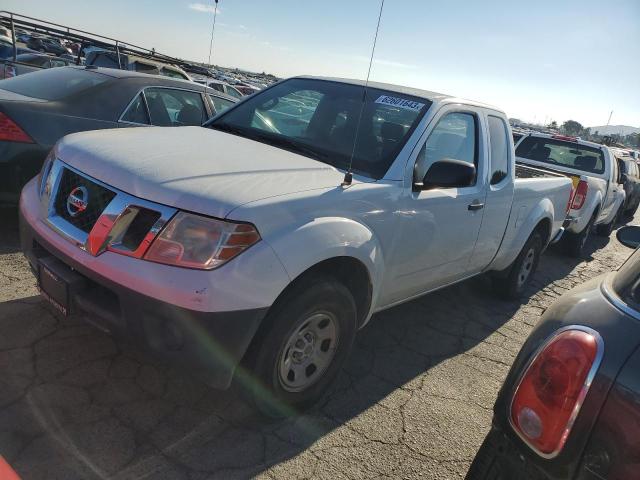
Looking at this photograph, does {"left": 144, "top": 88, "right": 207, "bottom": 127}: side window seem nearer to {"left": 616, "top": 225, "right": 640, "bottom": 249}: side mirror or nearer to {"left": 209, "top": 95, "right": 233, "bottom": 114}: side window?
{"left": 209, "top": 95, "right": 233, "bottom": 114}: side window

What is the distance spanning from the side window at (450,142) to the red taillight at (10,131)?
3139mm

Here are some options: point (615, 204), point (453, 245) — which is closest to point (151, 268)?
point (453, 245)

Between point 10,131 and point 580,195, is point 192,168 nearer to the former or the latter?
point 10,131

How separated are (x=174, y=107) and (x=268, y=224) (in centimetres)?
382

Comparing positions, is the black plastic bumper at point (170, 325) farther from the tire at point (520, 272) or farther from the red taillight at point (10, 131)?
the tire at point (520, 272)

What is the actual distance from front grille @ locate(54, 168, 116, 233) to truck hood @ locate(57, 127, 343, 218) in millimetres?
53

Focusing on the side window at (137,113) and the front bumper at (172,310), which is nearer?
the front bumper at (172,310)

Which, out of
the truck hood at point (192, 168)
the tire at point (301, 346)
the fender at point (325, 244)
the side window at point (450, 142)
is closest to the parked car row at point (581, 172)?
the side window at point (450, 142)

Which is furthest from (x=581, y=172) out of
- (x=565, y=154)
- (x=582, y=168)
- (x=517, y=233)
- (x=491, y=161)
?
(x=491, y=161)

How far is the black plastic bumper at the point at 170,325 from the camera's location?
2.25 metres

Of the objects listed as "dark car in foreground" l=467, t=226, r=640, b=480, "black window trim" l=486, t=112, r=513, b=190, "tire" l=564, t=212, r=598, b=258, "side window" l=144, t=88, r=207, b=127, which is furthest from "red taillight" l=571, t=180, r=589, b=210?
"dark car in foreground" l=467, t=226, r=640, b=480

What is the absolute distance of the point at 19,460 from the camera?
7.47ft

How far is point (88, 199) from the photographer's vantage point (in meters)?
2.58

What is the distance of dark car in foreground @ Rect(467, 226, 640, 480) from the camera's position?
1453 millimetres
